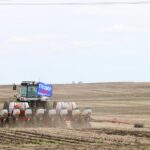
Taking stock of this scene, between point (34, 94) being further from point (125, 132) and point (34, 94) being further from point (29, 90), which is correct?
point (125, 132)

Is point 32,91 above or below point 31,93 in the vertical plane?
above

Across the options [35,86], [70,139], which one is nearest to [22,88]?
[35,86]

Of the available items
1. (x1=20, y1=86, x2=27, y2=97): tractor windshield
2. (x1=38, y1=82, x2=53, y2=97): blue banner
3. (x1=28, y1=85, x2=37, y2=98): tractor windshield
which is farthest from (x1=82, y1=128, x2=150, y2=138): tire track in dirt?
(x1=20, y1=86, x2=27, y2=97): tractor windshield

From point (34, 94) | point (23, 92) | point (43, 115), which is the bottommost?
point (43, 115)

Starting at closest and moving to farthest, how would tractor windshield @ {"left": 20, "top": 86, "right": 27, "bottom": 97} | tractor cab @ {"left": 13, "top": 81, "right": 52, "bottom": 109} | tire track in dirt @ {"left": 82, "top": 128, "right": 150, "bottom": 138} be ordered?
tire track in dirt @ {"left": 82, "top": 128, "right": 150, "bottom": 138}, tractor cab @ {"left": 13, "top": 81, "right": 52, "bottom": 109}, tractor windshield @ {"left": 20, "top": 86, "right": 27, "bottom": 97}

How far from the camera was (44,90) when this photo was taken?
32.0 meters

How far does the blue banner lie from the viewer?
31.7 metres

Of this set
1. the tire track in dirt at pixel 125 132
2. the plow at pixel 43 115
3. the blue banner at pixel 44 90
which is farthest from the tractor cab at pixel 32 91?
the tire track in dirt at pixel 125 132

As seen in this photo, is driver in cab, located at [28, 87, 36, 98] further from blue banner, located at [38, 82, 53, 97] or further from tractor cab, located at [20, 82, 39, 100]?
blue banner, located at [38, 82, 53, 97]

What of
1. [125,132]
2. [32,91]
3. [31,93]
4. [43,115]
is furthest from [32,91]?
[125,132]

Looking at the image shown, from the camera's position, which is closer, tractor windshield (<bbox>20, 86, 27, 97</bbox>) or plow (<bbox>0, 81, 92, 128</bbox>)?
plow (<bbox>0, 81, 92, 128</bbox>)

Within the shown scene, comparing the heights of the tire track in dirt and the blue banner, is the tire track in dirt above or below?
below

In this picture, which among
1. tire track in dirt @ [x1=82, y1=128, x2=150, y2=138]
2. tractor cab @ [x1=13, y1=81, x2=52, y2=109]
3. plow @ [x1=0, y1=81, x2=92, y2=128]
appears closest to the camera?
tire track in dirt @ [x1=82, y1=128, x2=150, y2=138]

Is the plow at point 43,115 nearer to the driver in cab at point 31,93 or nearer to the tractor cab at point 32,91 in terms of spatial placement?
the tractor cab at point 32,91
